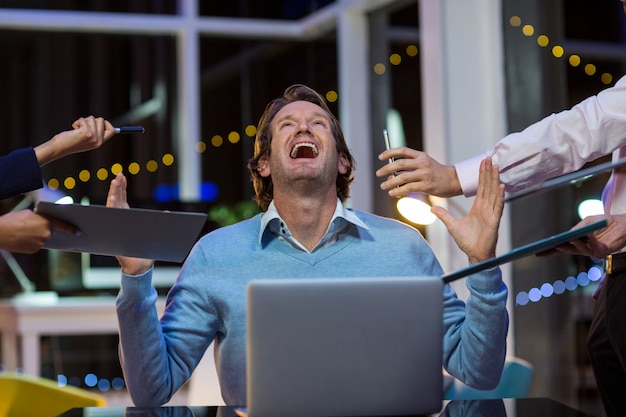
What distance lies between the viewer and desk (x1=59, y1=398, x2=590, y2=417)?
1595mm

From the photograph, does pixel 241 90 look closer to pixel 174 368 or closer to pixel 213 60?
pixel 213 60

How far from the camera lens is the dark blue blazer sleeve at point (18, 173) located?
2029 mm

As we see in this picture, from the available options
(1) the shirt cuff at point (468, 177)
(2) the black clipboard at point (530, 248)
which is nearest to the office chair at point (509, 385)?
(1) the shirt cuff at point (468, 177)

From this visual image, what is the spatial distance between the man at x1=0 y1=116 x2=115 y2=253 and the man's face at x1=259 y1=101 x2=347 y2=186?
17.8 inches

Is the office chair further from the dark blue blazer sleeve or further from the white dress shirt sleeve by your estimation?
the dark blue blazer sleeve

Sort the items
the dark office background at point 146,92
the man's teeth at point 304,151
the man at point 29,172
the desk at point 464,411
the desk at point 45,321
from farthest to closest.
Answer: the dark office background at point 146,92 → the desk at point 45,321 → the man's teeth at point 304,151 → the man at point 29,172 → the desk at point 464,411

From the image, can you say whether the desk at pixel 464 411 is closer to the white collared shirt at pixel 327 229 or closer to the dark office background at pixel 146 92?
the white collared shirt at pixel 327 229

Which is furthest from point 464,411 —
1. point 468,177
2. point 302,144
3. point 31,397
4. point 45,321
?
point 45,321

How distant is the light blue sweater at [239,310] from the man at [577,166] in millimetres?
250

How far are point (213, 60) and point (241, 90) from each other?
278 millimetres

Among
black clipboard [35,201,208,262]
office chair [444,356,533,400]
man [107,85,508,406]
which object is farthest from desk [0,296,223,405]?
black clipboard [35,201,208,262]

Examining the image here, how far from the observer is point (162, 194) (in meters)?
6.02

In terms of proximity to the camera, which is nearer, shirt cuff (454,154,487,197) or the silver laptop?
the silver laptop

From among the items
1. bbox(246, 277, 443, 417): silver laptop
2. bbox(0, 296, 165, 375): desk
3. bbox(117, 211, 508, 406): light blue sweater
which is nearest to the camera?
bbox(246, 277, 443, 417): silver laptop
